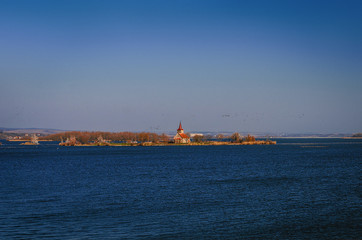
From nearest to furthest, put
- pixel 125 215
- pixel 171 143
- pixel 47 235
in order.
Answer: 1. pixel 47 235
2. pixel 125 215
3. pixel 171 143

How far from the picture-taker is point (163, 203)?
25.9 metres

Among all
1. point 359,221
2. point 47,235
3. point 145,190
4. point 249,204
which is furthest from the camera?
point 145,190

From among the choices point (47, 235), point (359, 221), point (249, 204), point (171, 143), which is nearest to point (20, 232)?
point (47, 235)

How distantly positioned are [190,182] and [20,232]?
20376mm

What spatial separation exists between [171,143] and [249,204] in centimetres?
14874

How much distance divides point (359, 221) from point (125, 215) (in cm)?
1290

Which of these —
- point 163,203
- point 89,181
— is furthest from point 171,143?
point 163,203

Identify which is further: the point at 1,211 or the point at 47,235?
the point at 1,211

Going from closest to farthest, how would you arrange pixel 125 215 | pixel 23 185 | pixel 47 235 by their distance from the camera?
pixel 47 235, pixel 125 215, pixel 23 185

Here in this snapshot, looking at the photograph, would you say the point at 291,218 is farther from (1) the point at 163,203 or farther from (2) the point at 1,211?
(2) the point at 1,211

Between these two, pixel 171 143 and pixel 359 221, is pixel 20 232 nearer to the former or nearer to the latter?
pixel 359 221

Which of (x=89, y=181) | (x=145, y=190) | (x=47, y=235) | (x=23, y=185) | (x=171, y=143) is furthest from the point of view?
(x=171, y=143)

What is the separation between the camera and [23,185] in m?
36.1

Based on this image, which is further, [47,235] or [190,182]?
[190,182]
